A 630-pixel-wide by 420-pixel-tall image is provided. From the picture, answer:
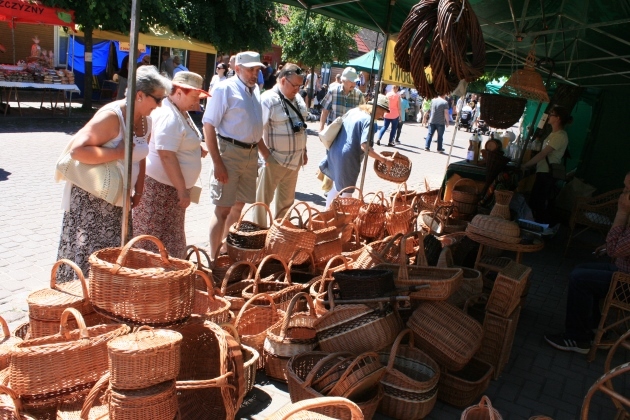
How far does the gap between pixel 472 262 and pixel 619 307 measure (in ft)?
4.86

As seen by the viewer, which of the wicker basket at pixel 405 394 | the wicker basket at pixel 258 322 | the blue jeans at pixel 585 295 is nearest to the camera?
the wicker basket at pixel 405 394

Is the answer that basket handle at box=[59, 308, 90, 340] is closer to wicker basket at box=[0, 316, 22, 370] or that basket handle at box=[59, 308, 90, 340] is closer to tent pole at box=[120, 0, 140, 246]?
wicker basket at box=[0, 316, 22, 370]

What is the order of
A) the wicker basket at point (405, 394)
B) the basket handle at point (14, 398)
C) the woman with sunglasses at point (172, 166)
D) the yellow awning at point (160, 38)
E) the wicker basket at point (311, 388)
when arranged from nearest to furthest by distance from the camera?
the basket handle at point (14, 398) → the wicker basket at point (311, 388) → the wicker basket at point (405, 394) → the woman with sunglasses at point (172, 166) → the yellow awning at point (160, 38)

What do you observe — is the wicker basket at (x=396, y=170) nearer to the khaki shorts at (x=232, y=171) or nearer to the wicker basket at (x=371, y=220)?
the wicker basket at (x=371, y=220)

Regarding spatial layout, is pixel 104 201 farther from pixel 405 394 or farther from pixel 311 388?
pixel 405 394

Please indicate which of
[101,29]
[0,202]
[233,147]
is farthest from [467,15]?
[101,29]

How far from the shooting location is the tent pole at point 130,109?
9.11ft

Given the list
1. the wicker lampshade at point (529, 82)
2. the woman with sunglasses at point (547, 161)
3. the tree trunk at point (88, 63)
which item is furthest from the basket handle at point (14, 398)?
the tree trunk at point (88, 63)

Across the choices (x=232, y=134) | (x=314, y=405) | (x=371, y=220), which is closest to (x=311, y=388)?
(x=314, y=405)

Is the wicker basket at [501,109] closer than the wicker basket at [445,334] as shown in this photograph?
No

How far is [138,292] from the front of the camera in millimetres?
2426

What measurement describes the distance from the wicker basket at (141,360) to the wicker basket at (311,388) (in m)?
0.76

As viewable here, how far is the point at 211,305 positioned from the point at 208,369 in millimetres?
474

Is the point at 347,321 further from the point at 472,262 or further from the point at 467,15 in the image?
the point at 472,262
